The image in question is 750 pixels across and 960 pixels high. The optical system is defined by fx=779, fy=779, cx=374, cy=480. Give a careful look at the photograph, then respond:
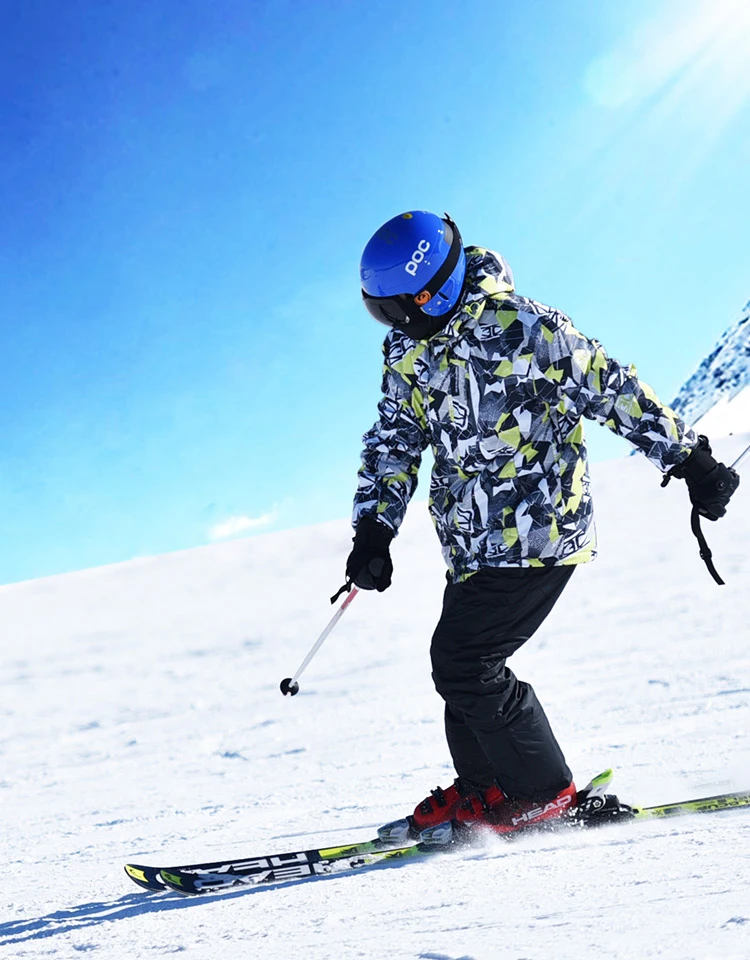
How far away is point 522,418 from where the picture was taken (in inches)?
100

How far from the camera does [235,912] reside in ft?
6.91

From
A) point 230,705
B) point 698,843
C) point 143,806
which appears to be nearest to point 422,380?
point 698,843

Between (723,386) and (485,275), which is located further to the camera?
(723,386)

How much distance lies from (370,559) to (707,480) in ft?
3.78

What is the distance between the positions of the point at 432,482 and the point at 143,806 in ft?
7.15

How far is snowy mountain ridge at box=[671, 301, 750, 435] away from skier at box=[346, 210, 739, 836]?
114 metres

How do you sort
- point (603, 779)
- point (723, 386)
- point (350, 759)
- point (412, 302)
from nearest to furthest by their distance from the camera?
point (412, 302)
point (603, 779)
point (350, 759)
point (723, 386)

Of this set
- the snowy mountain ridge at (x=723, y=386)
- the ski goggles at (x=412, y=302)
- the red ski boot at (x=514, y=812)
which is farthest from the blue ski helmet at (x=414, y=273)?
the snowy mountain ridge at (x=723, y=386)

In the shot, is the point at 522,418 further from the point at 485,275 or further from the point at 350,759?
the point at 350,759

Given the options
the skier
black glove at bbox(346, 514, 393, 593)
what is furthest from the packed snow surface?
black glove at bbox(346, 514, 393, 593)

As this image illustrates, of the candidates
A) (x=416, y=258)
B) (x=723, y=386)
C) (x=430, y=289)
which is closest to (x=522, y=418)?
(x=430, y=289)

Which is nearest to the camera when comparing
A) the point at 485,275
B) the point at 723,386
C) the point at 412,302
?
the point at 412,302

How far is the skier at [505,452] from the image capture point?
8.34 feet

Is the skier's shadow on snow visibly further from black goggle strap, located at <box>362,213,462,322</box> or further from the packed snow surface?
black goggle strap, located at <box>362,213,462,322</box>
